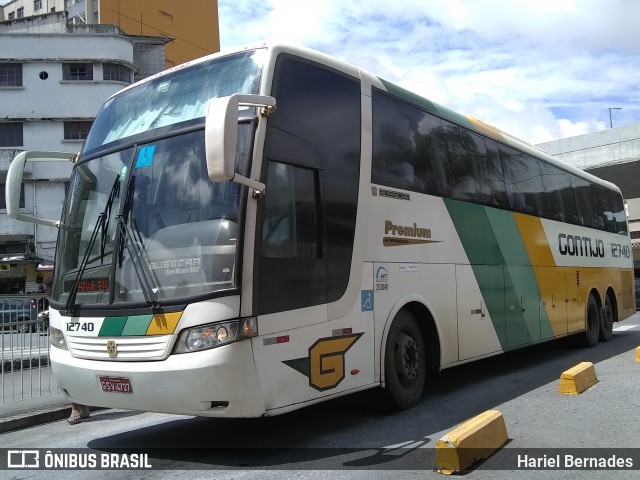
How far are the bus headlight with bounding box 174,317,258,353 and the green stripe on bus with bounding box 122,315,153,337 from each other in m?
0.35

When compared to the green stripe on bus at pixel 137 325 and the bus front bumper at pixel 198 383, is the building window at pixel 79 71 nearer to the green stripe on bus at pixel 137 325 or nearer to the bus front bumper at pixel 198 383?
the green stripe on bus at pixel 137 325

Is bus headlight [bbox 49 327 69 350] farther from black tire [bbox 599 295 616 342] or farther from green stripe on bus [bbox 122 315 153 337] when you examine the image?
black tire [bbox 599 295 616 342]

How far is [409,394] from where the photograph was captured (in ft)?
23.7

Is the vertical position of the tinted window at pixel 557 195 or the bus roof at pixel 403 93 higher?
the bus roof at pixel 403 93

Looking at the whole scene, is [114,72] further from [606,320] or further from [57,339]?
[57,339]

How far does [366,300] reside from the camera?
655 centimetres

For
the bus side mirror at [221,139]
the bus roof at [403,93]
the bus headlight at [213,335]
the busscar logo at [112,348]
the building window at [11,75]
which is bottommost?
the busscar logo at [112,348]

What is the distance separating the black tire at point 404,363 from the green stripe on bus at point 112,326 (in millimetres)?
2795

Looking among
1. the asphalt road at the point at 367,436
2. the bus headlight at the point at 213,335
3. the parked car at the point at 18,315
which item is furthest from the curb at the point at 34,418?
the bus headlight at the point at 213,335

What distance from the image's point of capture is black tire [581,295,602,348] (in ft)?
44.2

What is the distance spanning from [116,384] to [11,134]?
107ft

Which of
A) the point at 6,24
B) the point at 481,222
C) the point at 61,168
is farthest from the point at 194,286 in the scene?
the point at 6,24

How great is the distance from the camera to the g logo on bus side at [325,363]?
563 cm

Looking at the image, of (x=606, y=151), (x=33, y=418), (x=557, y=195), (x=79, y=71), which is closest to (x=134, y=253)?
(x=33, y=418)
